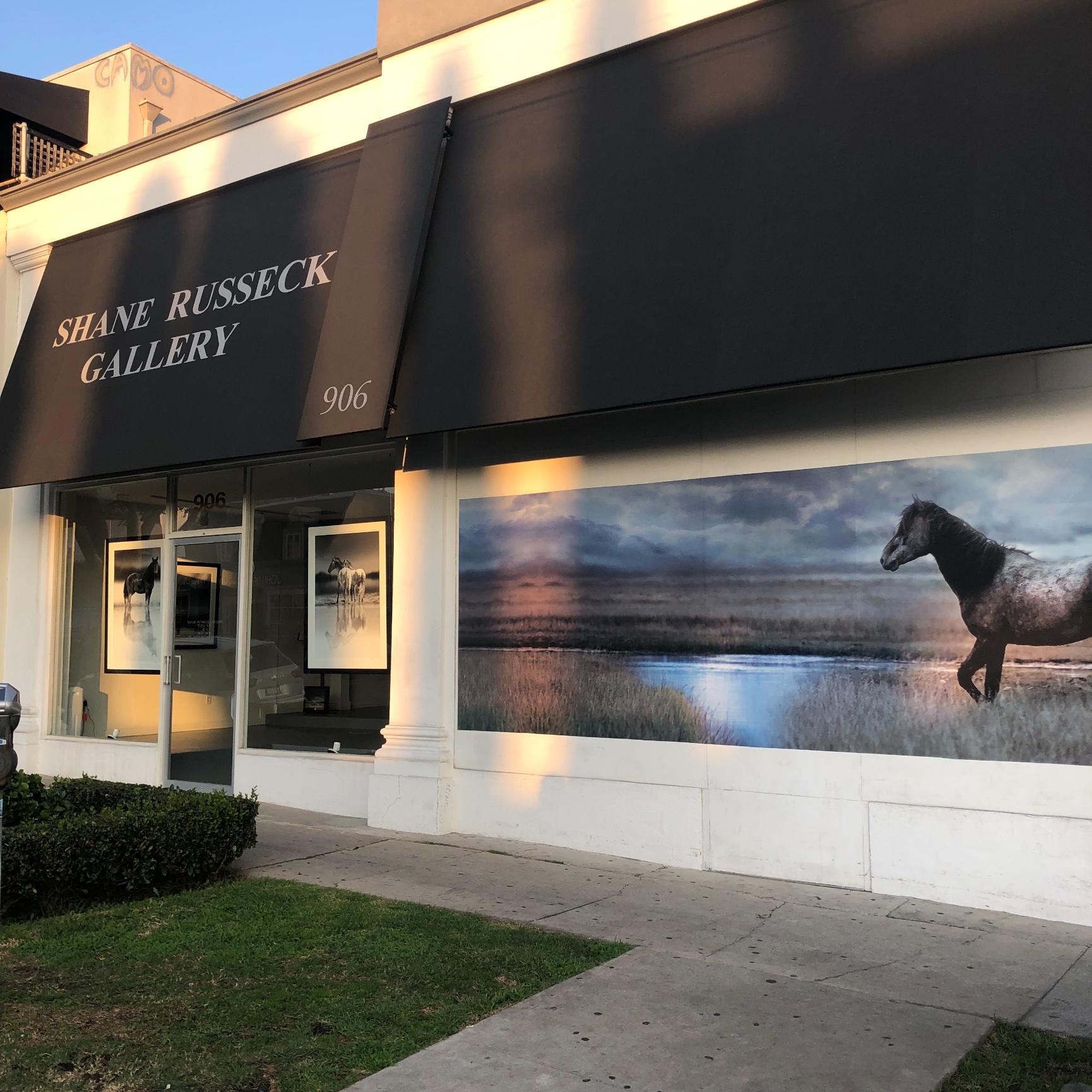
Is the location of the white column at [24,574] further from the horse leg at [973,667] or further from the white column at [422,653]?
the horse leg at [973,667]

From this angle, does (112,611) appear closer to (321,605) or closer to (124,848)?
(321,605)

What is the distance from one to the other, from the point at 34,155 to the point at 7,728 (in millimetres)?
11400

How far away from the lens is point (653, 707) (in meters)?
7.94

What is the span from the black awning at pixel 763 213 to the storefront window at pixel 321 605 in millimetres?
1947

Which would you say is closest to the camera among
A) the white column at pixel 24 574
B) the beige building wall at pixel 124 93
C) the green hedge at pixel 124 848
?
the green hedge at pixel 124 848

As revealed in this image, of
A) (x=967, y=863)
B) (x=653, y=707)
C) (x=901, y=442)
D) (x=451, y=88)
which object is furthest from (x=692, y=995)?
(x=451, y=88)

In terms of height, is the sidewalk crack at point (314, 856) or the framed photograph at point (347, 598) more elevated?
the framed photograph at point (347, 598)

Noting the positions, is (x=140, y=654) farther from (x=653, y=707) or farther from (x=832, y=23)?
(x=832, y=23)

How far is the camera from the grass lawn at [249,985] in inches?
163

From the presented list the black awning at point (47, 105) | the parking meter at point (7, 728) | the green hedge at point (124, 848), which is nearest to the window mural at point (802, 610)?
the green hedge at point (124, 848)

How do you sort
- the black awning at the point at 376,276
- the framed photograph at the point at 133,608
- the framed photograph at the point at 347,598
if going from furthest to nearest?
the framed photograph at the point at 133,608 < the framed photograph at the point at 347,598 < the black awning at the point at 376,276

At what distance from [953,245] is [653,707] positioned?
3.74 meters

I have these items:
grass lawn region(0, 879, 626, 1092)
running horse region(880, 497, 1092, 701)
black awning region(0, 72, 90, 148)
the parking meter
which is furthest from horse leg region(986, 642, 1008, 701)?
black awning region(0, 72, 90, 148)

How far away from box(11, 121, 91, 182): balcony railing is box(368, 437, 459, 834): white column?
753 centimetres
